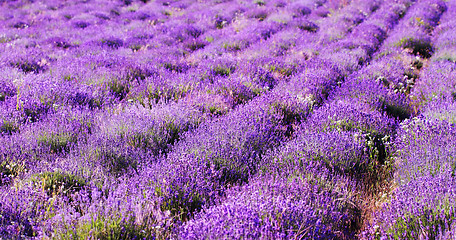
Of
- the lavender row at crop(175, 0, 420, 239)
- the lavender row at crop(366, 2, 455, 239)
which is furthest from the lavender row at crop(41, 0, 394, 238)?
the lavender row at crop(366, 2, 455, 239)

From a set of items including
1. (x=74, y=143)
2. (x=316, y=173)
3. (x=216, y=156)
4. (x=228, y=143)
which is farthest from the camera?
(x=74, y=143)

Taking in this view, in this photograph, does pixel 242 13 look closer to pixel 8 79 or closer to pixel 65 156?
pixel 8 79

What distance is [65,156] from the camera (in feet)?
9.46

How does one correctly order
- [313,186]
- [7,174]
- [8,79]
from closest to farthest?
1. [313,186]
2. [7,174]
3. [8,79]

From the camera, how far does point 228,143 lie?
2.91m

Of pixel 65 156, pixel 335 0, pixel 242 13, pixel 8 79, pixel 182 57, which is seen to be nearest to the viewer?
pixel 65 156

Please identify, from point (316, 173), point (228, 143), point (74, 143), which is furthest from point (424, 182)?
point (74, 143)

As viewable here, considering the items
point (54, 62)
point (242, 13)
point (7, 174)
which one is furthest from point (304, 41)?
point (7, 174)

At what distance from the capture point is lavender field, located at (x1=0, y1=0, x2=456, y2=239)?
6.48ft

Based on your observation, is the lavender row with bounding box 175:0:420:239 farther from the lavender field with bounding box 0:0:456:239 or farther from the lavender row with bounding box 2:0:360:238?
the lavender row with bounding box 2:0:360:238

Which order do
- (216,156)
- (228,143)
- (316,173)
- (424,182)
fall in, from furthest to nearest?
(228,143), (216,156), (316,173), (424,182)

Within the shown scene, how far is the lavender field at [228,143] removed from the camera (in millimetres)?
1974

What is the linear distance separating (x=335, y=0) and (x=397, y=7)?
2.21 metres

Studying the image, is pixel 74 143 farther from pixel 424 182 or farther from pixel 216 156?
pixel 424 182
